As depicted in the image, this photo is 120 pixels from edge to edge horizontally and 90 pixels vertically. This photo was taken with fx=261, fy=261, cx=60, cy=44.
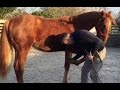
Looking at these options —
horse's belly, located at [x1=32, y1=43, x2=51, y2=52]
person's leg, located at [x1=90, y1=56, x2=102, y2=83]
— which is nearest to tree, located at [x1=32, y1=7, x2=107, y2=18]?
horse's belly, located at [x1=32, y1=43, x2=51, y2=52]

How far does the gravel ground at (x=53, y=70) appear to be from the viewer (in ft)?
13.5

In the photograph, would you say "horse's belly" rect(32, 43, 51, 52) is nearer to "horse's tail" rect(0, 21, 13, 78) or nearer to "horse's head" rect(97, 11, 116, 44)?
"horse's tail" rect(0, 21, 13, 78)

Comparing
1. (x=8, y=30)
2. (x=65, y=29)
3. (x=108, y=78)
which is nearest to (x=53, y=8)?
(x=65, y=29)

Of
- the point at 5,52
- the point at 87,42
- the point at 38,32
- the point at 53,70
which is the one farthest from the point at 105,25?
the point at 53,70

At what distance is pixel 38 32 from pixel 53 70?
1145 mm

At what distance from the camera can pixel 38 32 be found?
3980 mm

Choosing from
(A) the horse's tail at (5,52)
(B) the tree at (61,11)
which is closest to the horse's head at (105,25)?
(B) the tree at (61,11)

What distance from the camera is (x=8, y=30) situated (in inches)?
153

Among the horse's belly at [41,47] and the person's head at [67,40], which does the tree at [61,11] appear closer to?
the person's head at [67,40]

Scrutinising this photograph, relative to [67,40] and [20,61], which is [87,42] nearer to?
[67,40]

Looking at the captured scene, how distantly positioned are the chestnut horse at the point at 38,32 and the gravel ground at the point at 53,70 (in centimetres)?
18

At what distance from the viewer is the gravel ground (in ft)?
13.5
